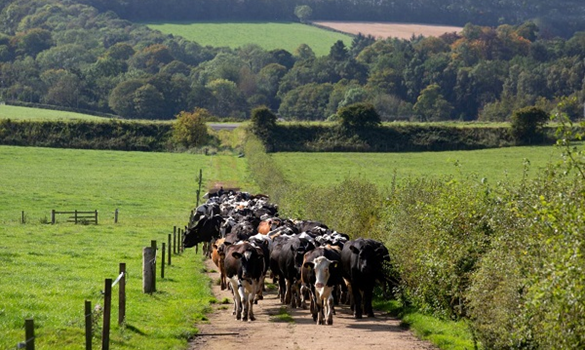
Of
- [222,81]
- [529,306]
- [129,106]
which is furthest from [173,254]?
[222,81]

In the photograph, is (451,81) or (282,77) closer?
(451,81)

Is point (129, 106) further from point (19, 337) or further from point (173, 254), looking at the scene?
point (19, 337)

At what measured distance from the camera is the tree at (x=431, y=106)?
154250mm

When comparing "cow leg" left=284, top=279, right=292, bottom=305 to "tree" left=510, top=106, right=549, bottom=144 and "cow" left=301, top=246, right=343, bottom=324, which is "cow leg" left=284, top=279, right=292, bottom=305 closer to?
"cow" left=301, top=246, right=343, bottom=324

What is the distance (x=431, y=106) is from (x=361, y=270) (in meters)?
133

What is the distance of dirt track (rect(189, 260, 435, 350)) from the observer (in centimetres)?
2083

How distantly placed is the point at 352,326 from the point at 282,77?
173 m

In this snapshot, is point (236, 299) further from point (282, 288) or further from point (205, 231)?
point (205, 231)

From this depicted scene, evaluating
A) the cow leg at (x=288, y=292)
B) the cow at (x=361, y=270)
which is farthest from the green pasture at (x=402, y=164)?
the cow at (x=361, y=270)

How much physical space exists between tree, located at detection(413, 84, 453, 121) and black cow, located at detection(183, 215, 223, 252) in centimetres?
11704

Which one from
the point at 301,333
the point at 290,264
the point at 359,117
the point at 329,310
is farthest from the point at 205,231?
the point at 359,117

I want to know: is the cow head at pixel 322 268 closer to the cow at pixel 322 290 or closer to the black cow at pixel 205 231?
the cow at pixel 322 290

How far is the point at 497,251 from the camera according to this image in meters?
19.8

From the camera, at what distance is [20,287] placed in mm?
24125
